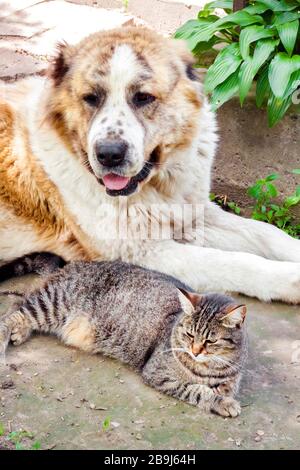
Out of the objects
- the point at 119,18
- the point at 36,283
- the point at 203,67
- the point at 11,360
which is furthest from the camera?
the point at 119,18

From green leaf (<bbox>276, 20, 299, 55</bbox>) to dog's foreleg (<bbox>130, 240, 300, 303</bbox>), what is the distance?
1.45 metres

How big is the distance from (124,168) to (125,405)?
1.23m

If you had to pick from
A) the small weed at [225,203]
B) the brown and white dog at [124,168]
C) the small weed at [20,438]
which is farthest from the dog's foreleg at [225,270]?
the small weed at [20,438]

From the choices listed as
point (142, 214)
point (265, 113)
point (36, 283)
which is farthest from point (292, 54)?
point (36, 283)

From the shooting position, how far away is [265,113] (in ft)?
17.4

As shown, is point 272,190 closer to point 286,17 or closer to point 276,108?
point 276,108

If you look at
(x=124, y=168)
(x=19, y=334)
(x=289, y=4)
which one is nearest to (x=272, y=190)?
(x=289, y=4)

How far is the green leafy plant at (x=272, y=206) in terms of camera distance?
5090 millimetres

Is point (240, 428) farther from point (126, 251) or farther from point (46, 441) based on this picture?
point (126, 251)

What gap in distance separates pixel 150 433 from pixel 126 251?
1349 mm

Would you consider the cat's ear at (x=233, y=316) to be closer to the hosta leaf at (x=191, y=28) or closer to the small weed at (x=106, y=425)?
the small weed at (x=106, y=425)

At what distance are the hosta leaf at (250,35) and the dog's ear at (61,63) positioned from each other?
48.9 inches

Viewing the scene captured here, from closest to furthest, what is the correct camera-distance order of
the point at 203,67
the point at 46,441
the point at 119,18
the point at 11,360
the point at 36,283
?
1. the point at 46,441
2. the point at 11,360
3. the point at 36,283
4. the point at 203,67
5. the point at 119,18

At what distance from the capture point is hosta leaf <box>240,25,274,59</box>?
5.09 meters
